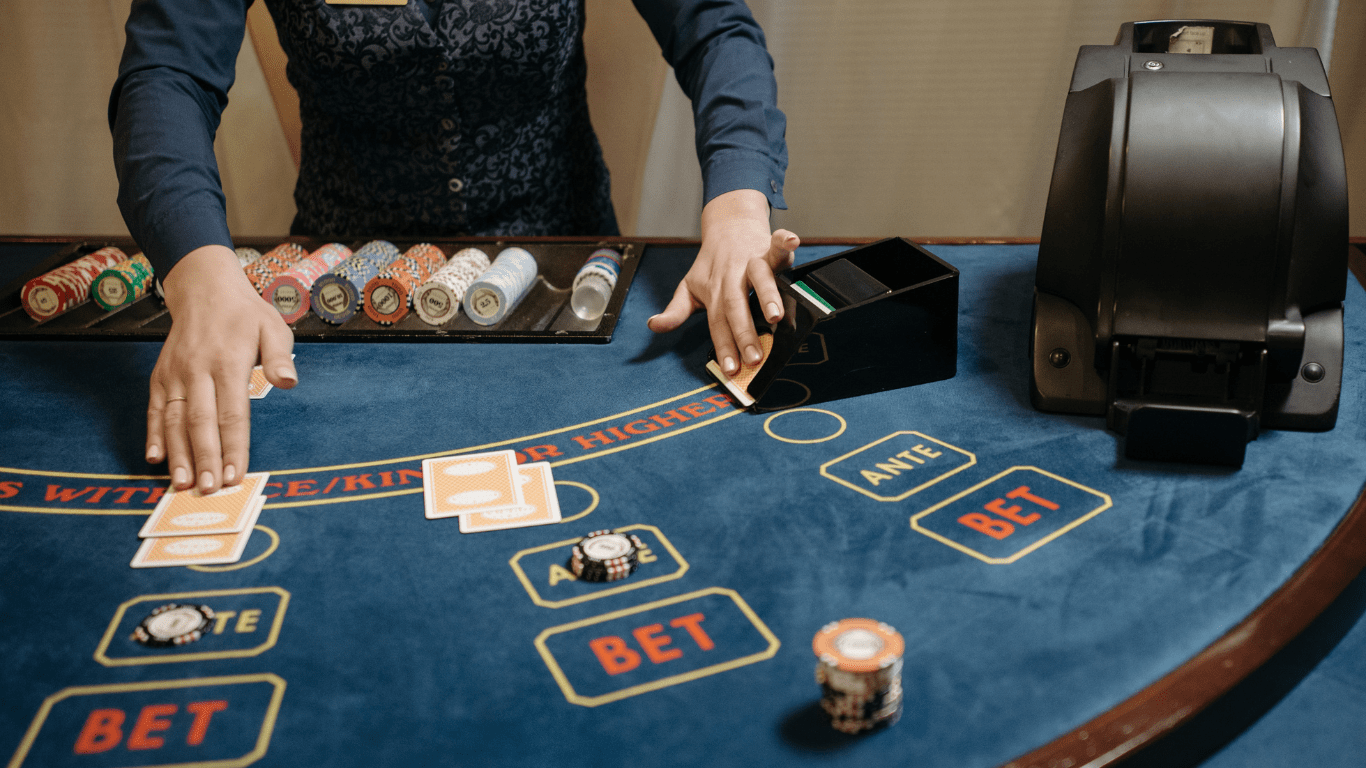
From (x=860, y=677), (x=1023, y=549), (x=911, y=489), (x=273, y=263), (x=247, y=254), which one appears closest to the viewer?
(x=860, y=677)

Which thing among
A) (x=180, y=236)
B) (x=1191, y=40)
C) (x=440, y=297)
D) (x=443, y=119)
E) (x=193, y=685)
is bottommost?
(x=193, y=685)

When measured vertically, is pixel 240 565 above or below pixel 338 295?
below

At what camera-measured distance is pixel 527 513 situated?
3.40 ft

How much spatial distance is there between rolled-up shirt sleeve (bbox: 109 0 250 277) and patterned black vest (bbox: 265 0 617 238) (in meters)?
0.22

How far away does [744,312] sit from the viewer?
53.9 inches

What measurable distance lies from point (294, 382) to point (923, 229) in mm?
2543

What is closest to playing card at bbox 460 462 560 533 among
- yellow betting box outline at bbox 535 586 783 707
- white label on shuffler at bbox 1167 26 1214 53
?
yellow betting box outline at bbox 535 586 783 707

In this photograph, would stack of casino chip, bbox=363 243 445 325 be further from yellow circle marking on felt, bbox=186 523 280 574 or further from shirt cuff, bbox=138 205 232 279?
yellow circle marking on felt, bbox=186 523 280 574

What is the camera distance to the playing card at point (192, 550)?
38.3 inches

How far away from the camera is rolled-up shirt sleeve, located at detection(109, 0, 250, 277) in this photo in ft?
4.56

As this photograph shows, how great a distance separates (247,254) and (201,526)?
0.92 m

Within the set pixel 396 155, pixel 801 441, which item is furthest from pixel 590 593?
pixel 396 155

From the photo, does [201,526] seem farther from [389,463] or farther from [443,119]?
[443,119]

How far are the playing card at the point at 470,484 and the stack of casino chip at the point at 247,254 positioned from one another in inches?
33.4
